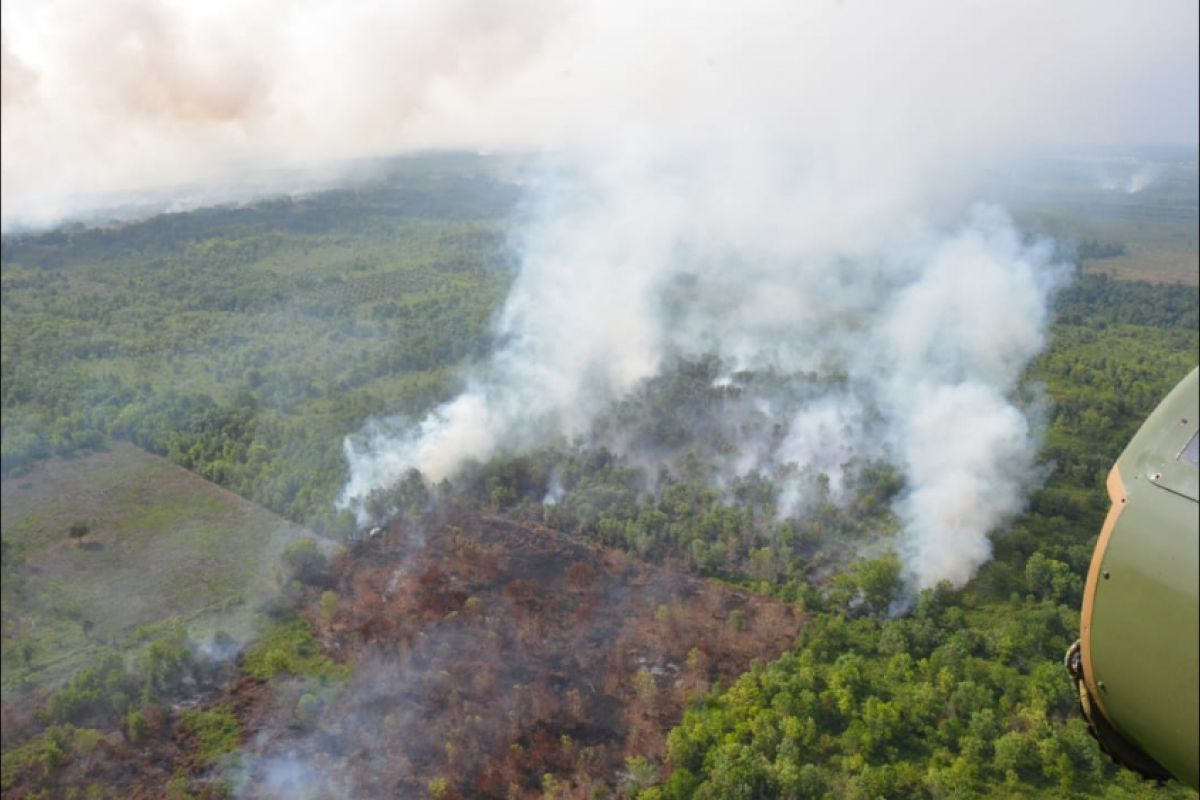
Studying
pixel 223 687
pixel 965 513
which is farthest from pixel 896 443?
pixel 223 687

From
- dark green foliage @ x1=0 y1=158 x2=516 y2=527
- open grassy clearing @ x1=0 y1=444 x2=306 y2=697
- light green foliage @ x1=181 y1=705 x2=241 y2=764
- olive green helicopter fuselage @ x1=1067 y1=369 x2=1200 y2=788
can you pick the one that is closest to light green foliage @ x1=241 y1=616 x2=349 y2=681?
open grassy clearing @ x1=0 y1=444 x2=306 y2=697

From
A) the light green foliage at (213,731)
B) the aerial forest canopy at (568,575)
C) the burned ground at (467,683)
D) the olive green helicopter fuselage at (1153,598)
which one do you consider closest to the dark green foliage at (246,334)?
the aerial forest canopy at (568,575)

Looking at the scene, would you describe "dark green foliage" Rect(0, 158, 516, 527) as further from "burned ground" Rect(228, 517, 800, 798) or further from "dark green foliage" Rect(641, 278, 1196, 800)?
"dark green foliage" Rect(641, 278, 1196, 800)

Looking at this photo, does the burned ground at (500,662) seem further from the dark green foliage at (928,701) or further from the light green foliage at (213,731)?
the dark green foliage at (928,701)

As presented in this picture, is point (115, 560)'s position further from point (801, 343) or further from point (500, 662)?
point (801, 343)

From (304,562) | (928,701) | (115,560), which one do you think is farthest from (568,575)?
(115,560)

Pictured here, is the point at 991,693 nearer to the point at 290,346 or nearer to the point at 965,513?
the point at 965,513
